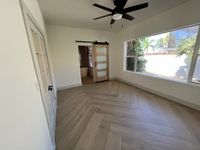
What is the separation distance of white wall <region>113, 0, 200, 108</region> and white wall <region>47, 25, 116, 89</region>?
85.7 inches

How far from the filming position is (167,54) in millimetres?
3137

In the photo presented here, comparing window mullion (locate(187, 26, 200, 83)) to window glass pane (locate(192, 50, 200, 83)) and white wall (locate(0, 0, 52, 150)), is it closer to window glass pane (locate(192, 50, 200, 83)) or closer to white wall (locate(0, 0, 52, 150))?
window glass pane (locate(192, 50, 200, 83))

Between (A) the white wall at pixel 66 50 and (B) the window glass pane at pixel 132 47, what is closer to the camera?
(A) the white wall at pixel 66 50

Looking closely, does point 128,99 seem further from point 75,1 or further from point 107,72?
point 75,1

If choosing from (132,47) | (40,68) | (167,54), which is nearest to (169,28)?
(167,54)

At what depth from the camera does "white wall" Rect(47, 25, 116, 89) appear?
12.9ft

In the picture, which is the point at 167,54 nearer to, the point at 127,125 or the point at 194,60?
the point at 194,60

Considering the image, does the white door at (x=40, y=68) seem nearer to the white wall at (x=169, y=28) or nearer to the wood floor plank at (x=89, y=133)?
the wood floor plank at (x=89, y=133)

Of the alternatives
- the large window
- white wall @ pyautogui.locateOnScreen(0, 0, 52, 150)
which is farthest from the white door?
the large window

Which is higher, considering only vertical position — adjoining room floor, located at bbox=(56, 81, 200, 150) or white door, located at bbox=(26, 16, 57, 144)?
white door, located at bbox=(26, 16, 57, 144)

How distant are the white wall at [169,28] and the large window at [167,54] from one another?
0.74 ft

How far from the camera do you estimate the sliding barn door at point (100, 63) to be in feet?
16.1

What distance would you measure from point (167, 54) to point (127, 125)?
8.69 feet

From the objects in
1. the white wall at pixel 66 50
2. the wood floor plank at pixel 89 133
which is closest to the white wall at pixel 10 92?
the wood floor plank at pixel 89 133
